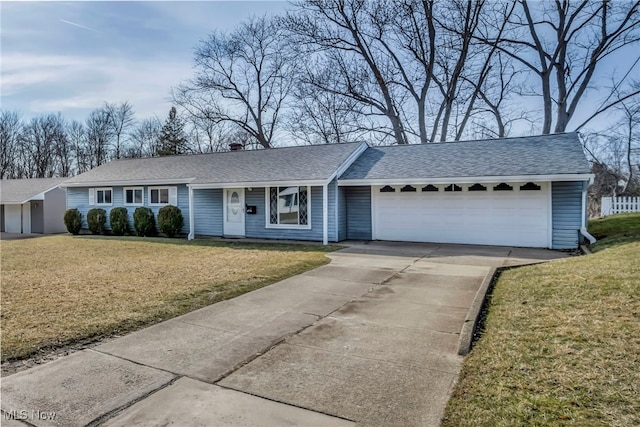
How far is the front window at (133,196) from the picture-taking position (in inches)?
685

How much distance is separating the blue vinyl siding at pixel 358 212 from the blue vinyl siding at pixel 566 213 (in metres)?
5.67

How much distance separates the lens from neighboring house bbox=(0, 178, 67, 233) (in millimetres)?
21797

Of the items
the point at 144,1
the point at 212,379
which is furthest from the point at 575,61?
the point at 212,379

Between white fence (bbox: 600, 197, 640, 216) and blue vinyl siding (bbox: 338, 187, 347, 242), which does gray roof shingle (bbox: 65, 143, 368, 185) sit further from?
white fence (bbox: 600, 197, 640, 216)

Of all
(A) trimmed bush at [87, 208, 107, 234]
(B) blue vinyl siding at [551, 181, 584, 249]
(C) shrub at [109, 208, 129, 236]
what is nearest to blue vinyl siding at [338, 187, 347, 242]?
(B) blue vinyl siding at [551, 181, 584, 249]

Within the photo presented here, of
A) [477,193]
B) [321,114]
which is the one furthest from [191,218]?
[321,114]

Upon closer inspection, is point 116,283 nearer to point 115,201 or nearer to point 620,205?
point 115,201

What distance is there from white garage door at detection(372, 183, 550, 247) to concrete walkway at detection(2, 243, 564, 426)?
6.55m

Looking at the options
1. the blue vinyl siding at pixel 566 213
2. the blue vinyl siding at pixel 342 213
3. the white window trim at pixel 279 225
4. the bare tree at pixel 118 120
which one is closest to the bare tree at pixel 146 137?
the bare tree at pixel 118 120

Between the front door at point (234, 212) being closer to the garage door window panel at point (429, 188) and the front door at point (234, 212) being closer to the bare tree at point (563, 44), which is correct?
the garage door window panel at point (429, 188)

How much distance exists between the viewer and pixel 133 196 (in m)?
17.6

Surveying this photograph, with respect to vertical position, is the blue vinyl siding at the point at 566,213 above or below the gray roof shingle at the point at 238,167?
below

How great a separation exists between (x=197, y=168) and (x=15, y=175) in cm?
2971

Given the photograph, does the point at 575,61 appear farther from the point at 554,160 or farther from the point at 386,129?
the point at 554,160
